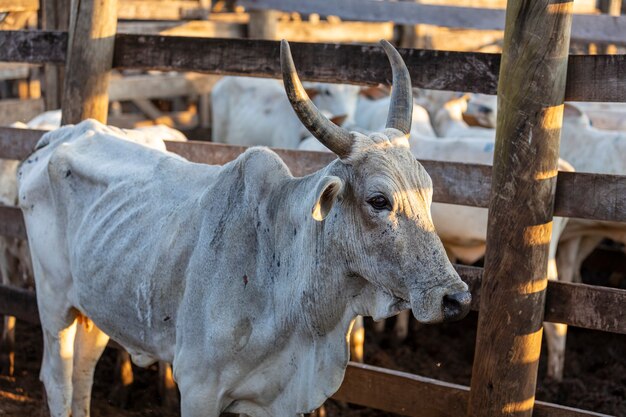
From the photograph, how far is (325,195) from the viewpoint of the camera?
2961mm

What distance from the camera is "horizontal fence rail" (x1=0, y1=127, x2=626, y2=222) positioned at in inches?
140

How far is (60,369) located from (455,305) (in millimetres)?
2206

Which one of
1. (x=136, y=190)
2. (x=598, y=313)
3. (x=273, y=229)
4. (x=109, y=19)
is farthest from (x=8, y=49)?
(x=598, y=313)

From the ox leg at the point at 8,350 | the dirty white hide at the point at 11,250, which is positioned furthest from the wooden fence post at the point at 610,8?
the ox leg at the point at 8,350

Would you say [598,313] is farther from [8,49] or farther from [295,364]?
[8,49]

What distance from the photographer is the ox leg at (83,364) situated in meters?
4.46

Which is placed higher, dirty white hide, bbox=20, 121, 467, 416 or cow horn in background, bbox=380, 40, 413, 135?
cow horn in background, bbox=380, 40, 413, 135

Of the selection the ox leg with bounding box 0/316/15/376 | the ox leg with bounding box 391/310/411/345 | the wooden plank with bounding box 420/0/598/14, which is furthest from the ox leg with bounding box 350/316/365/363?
the wooden plank with bounding box 420/0/598/14

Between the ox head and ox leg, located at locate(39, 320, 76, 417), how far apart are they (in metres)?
1.77

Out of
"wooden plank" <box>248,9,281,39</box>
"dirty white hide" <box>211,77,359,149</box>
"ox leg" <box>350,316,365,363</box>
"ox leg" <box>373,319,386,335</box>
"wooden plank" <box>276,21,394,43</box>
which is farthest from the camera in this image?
"wooden plank" <box>276,21,394,43</box>

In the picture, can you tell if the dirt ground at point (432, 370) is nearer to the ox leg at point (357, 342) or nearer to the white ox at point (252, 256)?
the ox leg at point (357, 342)

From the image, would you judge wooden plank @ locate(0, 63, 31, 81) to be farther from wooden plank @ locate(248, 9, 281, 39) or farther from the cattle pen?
the cattle pen

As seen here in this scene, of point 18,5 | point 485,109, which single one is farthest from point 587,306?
point 485,109

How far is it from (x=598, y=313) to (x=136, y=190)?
187 cm
